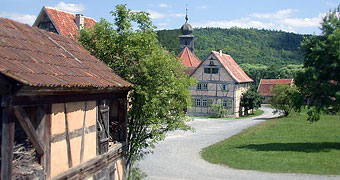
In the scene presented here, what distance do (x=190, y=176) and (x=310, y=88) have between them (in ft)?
31.7

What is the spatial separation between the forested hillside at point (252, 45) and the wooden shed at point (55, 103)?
114774 mm

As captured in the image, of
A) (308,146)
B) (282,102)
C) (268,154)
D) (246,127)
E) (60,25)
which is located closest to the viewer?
(268,154)

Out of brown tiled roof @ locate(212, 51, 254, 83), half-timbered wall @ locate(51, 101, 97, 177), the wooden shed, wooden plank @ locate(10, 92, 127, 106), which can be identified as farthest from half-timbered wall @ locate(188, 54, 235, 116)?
half-timbered wall @ locate(51, 101, 97, 177)

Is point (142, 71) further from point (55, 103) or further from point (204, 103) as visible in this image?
point (204, 103)

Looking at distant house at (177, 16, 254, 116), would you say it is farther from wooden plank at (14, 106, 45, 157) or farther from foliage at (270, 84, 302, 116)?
wooden plank at (14, 106, 45, 157)

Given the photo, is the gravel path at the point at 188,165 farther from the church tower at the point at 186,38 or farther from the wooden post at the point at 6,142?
the church tower at the point at 186,38

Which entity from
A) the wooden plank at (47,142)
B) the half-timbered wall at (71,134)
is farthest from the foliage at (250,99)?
the wooden plank at (47,142)

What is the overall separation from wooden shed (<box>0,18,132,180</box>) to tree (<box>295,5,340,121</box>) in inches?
579

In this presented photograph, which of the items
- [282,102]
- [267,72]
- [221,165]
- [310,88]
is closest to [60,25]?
[221,165]

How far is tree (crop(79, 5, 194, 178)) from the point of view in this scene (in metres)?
11.5

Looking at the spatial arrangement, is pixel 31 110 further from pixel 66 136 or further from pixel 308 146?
pixel 308 146

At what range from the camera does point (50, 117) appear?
708 centimetres

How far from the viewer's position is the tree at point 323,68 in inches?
826

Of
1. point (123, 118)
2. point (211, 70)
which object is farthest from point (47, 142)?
point (211, 70)
